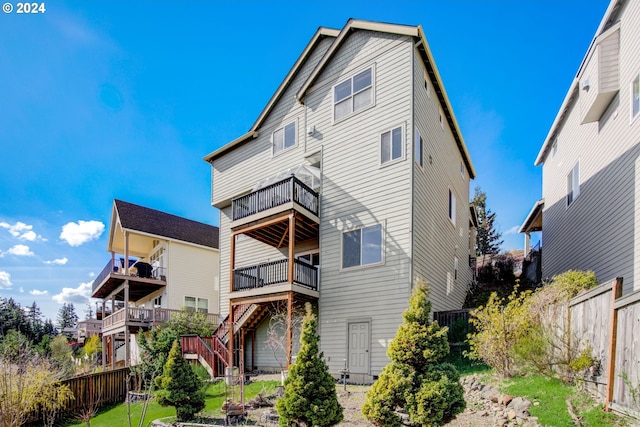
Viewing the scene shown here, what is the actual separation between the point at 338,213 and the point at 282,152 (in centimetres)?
435

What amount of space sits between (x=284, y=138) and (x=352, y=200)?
195 inches

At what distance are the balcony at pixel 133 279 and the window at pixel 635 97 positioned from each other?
76.8ft

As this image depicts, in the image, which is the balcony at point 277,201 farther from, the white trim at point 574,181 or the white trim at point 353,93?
the white trim at point 574,181

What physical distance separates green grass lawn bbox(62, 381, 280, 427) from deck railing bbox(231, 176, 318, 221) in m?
6.07

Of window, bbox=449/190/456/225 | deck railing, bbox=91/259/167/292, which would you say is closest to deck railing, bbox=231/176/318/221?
window, bbox=449/190/456/225

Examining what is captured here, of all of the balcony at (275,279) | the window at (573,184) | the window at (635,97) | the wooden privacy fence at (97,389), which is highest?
the window at (635,97)

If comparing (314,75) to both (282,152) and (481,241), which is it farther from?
(481,241)

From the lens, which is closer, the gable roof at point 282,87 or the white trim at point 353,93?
the white trim at point 353,93

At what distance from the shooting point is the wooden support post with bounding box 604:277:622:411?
20.9 feet

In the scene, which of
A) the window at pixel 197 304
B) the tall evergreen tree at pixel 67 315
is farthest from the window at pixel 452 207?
the tall evergreen tree at pixel 67 315

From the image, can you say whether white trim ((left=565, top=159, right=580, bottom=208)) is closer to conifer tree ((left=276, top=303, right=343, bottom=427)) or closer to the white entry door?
the white entry door

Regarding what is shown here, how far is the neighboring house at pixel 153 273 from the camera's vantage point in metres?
23.3

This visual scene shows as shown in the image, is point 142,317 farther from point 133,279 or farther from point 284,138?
point 284,138

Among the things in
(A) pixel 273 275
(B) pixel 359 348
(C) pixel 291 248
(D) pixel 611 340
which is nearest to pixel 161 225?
(A) pixel 273 275
